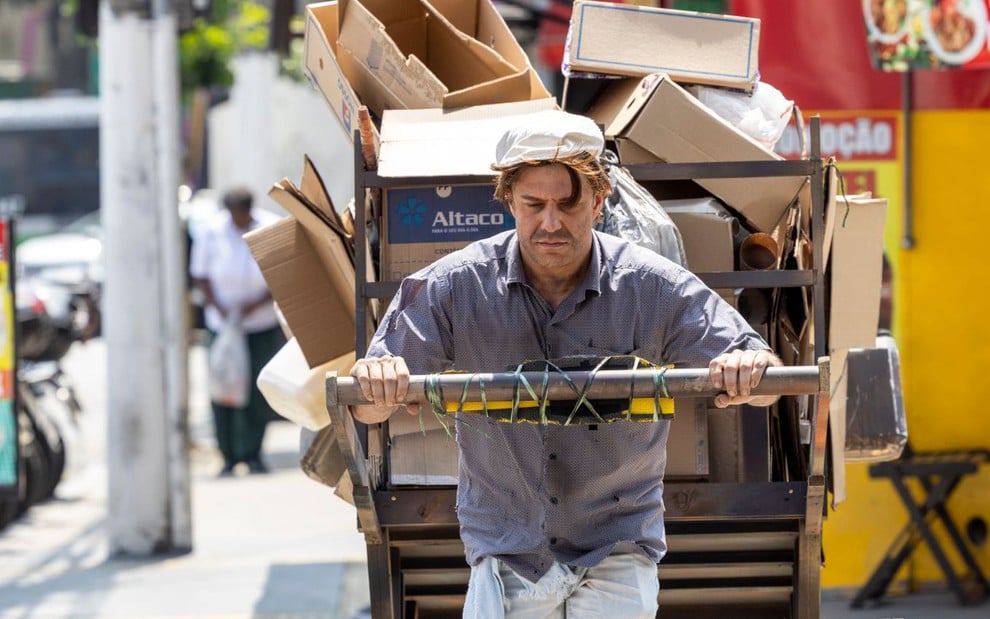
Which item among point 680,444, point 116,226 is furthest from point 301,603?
point 680,444

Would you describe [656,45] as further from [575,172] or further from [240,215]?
[240,215]

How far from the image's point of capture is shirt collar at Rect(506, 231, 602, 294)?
3627 mm

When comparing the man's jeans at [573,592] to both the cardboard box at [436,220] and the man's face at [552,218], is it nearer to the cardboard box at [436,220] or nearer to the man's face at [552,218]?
the man's face at [552,218]

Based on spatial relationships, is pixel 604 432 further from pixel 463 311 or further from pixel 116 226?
pixel 116 226

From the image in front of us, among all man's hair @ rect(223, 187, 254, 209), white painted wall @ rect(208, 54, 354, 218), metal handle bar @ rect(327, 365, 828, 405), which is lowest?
metal handle bar @ rect(327, 365, 828, 405)

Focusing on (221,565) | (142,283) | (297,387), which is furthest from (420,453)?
(142,283)

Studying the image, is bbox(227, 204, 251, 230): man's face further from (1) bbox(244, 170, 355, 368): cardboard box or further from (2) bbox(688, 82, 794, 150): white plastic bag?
(2) bbox(688, 82, 794, 150): white plastic bag

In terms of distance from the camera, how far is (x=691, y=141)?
4766 millimetres

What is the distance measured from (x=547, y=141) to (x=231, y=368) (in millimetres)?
8104

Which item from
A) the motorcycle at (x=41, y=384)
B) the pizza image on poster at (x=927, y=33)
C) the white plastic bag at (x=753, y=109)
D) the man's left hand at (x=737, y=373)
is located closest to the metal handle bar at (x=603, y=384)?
the man's left hand at (x=737, y=373)

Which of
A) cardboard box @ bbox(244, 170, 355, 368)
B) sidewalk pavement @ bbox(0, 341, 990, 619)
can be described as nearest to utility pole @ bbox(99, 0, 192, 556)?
sidewalk pavement @ bbox(0, 341, 990, 619)

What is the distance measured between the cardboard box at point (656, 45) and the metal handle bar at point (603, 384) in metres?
1.84

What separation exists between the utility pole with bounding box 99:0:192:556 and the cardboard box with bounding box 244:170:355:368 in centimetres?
353

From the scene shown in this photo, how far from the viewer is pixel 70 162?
31406 millimetres
